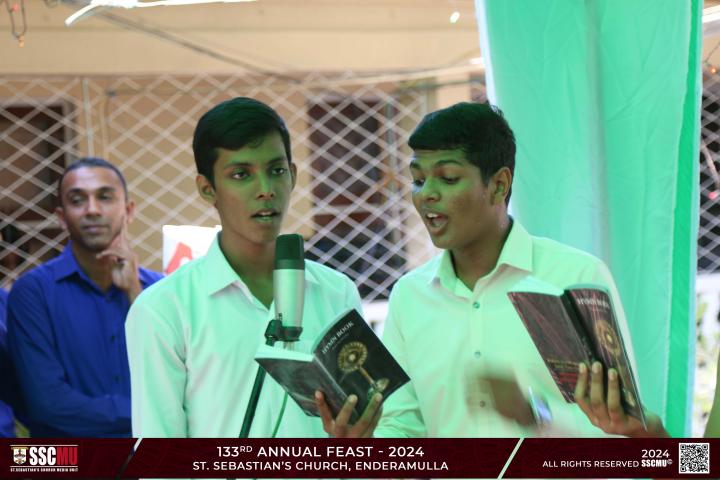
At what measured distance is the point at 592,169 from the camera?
2051 millimetres

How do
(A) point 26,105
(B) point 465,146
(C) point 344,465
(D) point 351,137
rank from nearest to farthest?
(B) point 465,146 → (C) point 344,465 → (A) point 26,105 → (D) point 351,137

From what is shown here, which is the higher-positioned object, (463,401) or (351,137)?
(351,137)

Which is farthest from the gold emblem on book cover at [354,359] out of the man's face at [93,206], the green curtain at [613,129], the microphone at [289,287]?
the man's face at [93,206]

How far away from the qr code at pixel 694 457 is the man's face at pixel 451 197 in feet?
2.01

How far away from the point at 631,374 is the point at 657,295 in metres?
0.44

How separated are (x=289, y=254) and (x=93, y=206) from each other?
0.68m

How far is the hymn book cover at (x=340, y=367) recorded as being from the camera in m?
1.65

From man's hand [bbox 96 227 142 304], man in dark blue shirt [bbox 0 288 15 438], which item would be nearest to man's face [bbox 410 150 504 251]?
man's hand [bbox 96 227 142 304]

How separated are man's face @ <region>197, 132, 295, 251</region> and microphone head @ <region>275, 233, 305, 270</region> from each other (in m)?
0.11

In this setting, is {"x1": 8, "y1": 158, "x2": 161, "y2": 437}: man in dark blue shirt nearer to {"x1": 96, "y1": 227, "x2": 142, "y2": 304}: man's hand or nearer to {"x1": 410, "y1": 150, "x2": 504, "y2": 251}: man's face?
{"x1": 96, "y1": 227, "x2": 142, "y2": 304}: man's hand

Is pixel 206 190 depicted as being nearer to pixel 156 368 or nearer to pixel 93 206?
pixel 156 368

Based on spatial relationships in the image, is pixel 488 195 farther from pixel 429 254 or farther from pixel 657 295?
pixel 429 254

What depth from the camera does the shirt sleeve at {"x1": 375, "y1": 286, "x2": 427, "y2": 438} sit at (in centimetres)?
197

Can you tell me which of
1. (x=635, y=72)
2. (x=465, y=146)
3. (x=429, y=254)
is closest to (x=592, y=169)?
(x=635, y=72)
